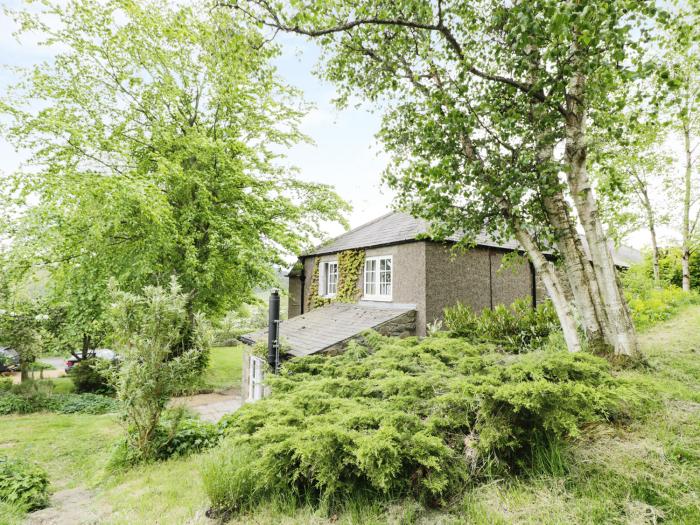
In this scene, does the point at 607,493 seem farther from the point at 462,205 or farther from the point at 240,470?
the point at 462,205

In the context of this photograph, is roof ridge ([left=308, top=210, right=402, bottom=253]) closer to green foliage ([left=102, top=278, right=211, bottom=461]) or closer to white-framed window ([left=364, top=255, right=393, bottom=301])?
white-framed window ([left=364, top=255, right=393, bottom=301])

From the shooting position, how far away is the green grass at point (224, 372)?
16.3m

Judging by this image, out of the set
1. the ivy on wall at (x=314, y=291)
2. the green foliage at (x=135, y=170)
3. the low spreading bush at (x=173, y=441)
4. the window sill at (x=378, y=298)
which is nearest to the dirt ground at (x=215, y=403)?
the green foliage at (x=135, y=170)

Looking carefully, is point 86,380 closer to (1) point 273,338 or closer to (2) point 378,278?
(1) point 273,338

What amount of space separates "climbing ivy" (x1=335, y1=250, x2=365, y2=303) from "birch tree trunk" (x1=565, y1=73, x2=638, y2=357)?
785 centimetres

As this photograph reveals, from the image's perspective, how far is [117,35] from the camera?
1262cm

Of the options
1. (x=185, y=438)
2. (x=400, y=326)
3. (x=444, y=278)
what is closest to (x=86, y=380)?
(x=185, y=438)

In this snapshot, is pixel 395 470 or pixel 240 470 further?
pixel 240 470

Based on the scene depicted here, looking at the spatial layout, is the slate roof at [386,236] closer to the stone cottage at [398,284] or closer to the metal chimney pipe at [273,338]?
the stone cottage at [398,284]

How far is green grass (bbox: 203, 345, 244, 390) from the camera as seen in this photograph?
1634cm

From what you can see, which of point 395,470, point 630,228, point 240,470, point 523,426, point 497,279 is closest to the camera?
point 395,470

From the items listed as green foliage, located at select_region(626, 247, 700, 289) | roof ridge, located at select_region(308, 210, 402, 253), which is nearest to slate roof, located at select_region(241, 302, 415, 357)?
roof ridge, located at select_region(308, 210, 402, 253)

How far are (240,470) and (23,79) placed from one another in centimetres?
1662

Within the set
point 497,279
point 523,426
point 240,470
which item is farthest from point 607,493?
point 497,279
